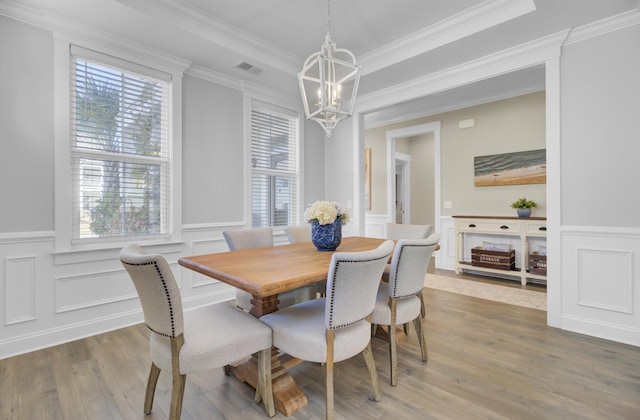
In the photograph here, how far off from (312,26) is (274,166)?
1.79 meters

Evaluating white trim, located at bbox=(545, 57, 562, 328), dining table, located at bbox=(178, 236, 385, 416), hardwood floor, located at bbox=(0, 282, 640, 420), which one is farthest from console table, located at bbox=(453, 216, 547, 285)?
dining table, located at bbox=(178, 236, 385, 416)

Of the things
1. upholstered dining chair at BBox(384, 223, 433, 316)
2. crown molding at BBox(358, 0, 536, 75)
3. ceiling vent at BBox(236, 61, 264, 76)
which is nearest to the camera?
crown molding at BBox(358, 0, 536, 75)

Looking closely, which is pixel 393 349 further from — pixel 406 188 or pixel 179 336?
→ pixel 406 188

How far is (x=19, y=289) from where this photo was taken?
237 centimetres

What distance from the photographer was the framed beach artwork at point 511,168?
4.24 m

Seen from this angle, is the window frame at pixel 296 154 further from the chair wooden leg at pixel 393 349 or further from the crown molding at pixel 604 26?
the crown molding at pixel 604 26

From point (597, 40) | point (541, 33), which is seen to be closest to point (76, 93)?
point (541, 33)

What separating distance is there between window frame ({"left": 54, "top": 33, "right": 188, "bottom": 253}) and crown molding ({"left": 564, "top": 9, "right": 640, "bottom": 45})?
372cm

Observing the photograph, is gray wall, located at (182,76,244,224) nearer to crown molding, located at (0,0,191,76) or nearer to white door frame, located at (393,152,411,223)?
crown molding, located at (0,0,191,76)

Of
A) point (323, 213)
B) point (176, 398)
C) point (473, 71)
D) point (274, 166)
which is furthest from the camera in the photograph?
point (274, 166)

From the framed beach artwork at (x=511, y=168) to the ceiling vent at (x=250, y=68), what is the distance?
353 centimetres

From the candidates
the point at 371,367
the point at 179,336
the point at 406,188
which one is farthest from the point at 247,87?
the point at 406,188

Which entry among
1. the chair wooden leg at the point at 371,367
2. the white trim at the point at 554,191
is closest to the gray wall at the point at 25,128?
the chair wooden leg at the point at 371,367

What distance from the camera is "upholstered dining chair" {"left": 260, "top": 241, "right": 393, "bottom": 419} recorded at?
4.82ft
